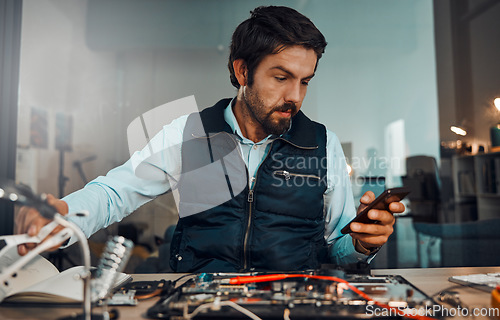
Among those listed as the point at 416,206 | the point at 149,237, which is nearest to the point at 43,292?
the point at 149,237

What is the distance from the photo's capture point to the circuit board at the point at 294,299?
0.56 m

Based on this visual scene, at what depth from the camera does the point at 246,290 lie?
0.64 metres

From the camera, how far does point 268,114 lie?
1.36 metres

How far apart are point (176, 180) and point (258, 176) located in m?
0.34

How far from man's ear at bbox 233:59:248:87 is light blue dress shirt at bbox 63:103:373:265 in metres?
0.13

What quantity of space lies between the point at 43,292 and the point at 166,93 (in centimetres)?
228

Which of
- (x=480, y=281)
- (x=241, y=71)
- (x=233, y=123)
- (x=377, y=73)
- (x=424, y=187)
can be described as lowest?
(x=480, y=281)

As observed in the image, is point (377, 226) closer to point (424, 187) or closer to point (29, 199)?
point (29, 199)

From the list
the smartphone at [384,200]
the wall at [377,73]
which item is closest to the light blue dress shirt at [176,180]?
the smartphone at [384,200]

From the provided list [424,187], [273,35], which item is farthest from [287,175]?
[424,187]

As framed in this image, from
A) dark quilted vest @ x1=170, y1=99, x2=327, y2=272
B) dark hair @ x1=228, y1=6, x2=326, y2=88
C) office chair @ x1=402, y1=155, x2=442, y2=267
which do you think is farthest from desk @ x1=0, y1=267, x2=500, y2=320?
office chair @ x1=402, y1=155, x2=442, y2=267

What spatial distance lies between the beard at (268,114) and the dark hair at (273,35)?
3.2 inches

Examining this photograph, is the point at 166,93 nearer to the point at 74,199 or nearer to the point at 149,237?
the point at 149,237

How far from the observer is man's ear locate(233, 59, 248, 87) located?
1.48m
